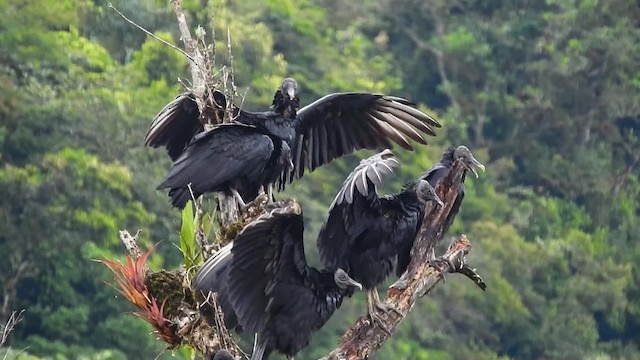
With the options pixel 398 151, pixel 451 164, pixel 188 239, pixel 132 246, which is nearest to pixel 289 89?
pixel 451 164

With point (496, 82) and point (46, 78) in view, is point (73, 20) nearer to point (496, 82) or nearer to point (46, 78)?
point (46, 78)

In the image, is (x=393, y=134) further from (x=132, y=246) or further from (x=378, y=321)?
(x=132, y=246)

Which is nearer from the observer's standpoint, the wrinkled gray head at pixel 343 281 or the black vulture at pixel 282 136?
the wrinkled gray head at pixel 343 281

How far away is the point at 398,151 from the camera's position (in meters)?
18.5

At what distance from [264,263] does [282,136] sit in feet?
4.99

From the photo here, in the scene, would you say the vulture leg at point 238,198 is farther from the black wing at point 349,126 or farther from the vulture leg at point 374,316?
the vulture leg at point 374,316

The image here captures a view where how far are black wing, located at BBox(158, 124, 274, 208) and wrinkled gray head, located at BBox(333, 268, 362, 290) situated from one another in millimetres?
1066

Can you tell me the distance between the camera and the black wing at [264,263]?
5.42 m

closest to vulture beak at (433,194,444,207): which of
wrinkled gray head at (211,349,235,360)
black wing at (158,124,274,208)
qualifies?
black wing at (158,124,274,208)

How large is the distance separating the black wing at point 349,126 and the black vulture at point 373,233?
1.07 meters

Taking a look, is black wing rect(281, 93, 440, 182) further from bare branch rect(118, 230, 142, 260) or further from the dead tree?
bare branch rect(118, 230, 142, 260)

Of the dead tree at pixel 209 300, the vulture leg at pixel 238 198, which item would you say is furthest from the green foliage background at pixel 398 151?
the dead tree at pixel 209 300

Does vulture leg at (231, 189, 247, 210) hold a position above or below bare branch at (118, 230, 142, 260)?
above

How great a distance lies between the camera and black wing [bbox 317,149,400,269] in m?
5.72
